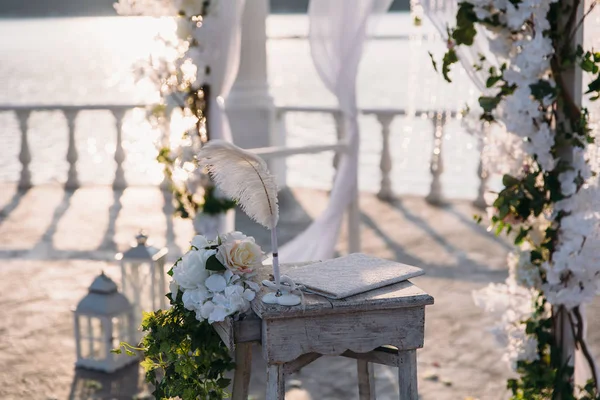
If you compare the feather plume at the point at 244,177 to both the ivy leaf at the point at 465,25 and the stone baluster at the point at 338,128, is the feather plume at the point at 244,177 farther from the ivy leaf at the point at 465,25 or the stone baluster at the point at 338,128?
the stone baluster at the point at 338,128

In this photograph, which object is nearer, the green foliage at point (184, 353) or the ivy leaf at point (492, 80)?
the green foliage at point (184, 353)

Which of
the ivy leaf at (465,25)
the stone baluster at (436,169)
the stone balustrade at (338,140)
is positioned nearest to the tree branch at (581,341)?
the ivy leaf at (465,25)

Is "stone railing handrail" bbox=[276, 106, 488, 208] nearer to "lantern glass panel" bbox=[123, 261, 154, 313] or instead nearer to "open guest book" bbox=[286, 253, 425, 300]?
"lantern glass panel" bbox=[123, 261, 154, 313]

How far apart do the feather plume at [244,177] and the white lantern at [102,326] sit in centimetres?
169

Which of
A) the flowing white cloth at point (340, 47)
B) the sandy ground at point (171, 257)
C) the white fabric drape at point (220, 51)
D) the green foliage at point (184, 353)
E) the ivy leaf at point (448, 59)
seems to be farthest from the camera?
the flowing white cloth at point (340, 47)

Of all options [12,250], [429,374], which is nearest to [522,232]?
[429,374]

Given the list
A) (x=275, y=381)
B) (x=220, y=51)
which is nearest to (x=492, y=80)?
(x=275, y=381)

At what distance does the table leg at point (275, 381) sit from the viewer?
2.27 m

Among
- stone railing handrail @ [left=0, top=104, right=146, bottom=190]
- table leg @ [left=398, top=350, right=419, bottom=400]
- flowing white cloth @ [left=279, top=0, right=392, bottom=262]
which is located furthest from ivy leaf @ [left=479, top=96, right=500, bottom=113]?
stone railing handrail @ [left=0, top=104, right=146, bottom=190]

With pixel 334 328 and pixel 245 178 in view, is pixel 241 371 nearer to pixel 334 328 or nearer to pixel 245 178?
pixel 334 328

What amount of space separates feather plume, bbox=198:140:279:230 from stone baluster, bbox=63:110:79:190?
17.7ft

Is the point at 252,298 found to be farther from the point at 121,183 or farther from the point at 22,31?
the point at 22,31

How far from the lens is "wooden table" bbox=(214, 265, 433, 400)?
2215 millimetres

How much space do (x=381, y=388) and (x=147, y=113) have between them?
177cm
